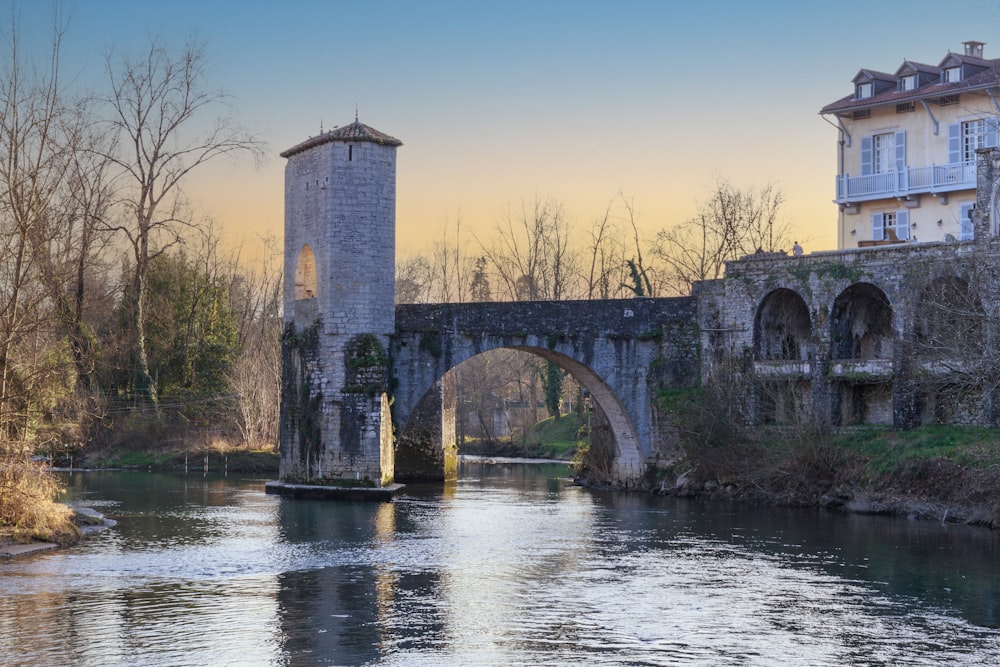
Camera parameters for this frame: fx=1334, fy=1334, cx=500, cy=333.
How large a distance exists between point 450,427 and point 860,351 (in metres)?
13.3

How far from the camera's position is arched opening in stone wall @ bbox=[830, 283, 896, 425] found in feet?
114

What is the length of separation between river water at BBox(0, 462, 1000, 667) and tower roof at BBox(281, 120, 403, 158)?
951cm

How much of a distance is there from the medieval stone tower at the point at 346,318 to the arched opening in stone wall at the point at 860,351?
461 inches

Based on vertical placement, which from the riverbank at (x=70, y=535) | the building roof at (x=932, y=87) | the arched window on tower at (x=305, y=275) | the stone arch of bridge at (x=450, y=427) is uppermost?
the building roof at (x=932, y=87)

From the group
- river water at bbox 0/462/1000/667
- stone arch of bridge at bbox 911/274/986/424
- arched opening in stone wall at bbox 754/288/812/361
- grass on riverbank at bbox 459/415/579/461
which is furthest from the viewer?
grass on riverbank at bbox 459/415/579/461

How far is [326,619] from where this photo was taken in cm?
1753

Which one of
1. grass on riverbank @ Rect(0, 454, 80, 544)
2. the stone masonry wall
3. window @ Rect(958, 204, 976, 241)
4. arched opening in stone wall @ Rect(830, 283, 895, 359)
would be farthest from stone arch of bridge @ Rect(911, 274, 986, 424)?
grass on riverbank @ Rect(0, 454, 80, 544)

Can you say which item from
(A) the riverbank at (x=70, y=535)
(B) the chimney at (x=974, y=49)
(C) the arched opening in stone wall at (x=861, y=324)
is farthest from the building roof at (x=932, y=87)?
(A) the riverbank at (x=70, y=535)

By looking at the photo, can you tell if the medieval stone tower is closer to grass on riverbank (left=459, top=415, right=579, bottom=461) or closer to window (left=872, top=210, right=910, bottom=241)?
window (left=872, top=210, right=910, bottom=241)

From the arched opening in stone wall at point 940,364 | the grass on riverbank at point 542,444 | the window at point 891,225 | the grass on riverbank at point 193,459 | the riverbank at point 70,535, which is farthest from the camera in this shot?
the grass on riverbank at point 542,444

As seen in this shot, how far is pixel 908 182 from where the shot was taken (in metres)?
39.0

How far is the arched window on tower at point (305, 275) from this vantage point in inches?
1387

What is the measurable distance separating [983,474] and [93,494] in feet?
71.6

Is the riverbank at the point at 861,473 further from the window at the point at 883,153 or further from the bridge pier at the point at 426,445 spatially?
the window at the point at 883,153
